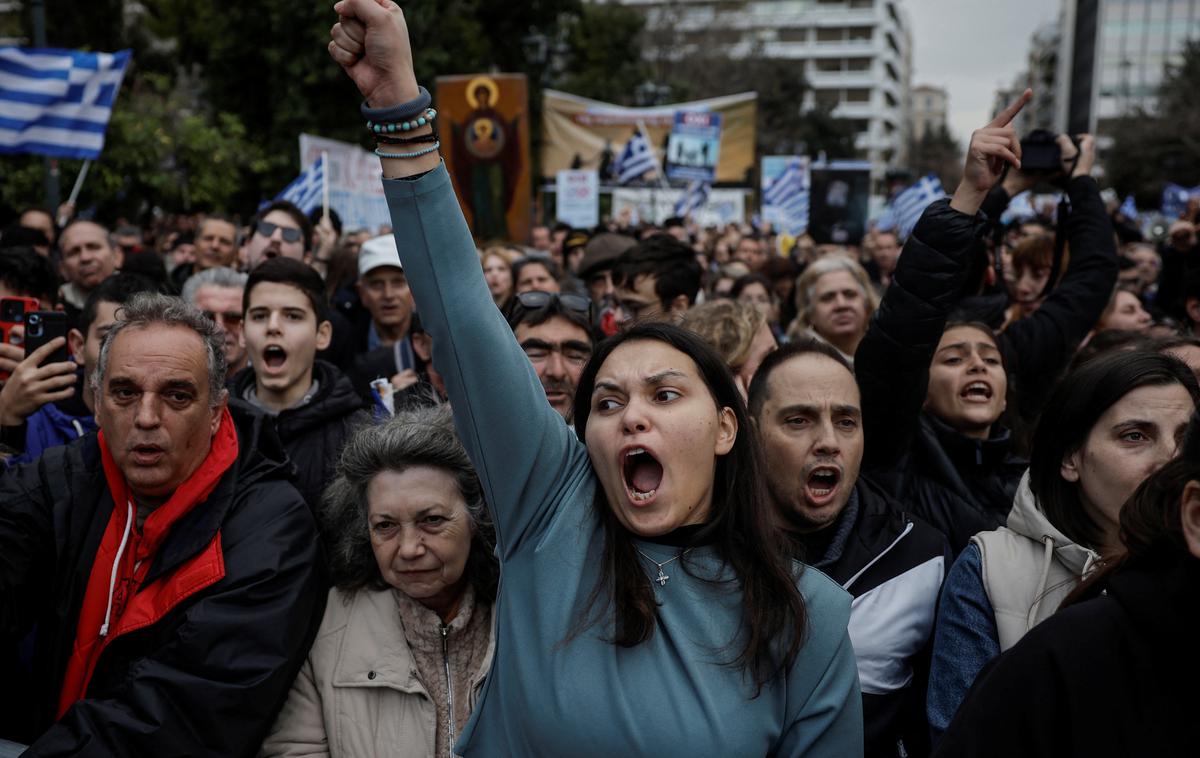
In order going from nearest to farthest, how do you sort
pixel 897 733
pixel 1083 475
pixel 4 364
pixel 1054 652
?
1. pixel 1054 652
2. pixel 1083 475
3. pixel 897 733
4. pixel 4 364

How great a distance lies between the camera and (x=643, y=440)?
2041mm

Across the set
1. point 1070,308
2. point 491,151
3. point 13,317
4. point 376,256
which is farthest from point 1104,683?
point 491,151

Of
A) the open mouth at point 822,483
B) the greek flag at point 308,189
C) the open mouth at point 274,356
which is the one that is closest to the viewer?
the open mouth at point 822,483

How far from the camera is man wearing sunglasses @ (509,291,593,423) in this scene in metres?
3.91

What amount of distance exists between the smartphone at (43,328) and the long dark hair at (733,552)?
2.01 meters

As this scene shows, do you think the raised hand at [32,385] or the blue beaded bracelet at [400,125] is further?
the raised hand at [32,385]

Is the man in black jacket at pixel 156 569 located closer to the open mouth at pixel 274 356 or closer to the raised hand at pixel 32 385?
the raised hand at pixel 32 385

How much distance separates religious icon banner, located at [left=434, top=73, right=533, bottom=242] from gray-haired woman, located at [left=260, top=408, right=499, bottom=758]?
796cm

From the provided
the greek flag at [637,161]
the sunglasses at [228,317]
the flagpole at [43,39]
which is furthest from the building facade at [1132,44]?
the sunglasses at [228,317]

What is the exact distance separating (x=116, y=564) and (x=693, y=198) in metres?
15.1

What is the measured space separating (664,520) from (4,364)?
244cm

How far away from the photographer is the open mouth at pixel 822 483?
118 inches

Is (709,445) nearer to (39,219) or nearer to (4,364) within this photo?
(4,364)

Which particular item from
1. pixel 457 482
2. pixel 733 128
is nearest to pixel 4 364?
pixel 457 482
